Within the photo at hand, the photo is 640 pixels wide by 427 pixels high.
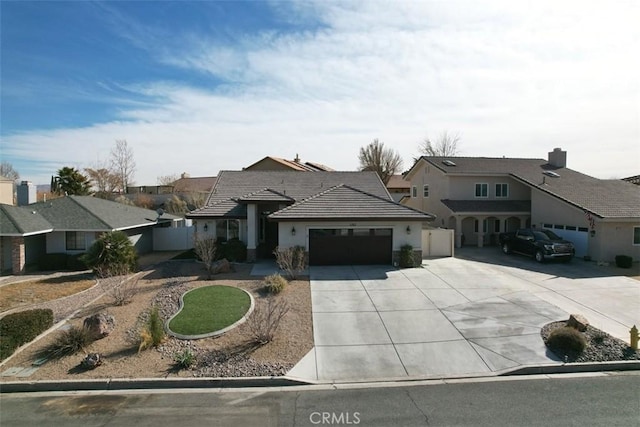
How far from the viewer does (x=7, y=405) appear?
7.75m

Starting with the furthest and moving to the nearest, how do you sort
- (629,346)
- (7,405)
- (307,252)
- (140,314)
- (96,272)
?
1. (307,252)
2. (96,272)
3. (140,314)
4. (629,346)
5. (7,405)

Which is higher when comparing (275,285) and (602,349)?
(275,285)

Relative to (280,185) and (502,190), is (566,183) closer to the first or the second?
(502,190)

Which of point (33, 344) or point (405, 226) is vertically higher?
point (405, 226)

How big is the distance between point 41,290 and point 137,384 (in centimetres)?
1026

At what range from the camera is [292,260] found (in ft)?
59.1

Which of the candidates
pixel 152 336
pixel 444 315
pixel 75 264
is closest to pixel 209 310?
pixel 152 336

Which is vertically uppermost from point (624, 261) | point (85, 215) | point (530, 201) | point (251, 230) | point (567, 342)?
point (530, 201)

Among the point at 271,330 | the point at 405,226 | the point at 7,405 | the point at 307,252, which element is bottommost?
the point at 7,405

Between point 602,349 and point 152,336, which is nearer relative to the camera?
point 602,349

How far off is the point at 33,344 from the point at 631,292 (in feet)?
69.1

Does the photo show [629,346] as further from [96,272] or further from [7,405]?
[96,272]

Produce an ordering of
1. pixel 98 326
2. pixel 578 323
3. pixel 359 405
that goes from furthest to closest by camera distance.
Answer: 1. pixel 578 323
2. pixel 98 326
3. pixel 359 405

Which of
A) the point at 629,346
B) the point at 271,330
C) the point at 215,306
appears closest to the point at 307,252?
the point at 215,306
